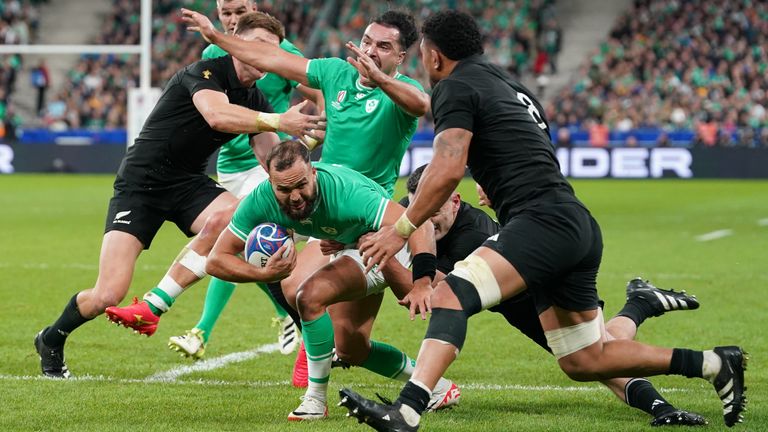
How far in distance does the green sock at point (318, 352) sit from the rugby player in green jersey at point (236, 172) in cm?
180

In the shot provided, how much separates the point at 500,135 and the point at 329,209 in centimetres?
109

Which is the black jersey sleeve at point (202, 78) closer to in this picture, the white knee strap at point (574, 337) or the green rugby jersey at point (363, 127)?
the green rugby jersey at point (363, 127)

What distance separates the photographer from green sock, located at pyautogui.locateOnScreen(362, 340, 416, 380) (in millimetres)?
6980

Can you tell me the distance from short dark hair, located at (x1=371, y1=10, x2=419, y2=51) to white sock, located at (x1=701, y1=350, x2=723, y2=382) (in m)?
2.61

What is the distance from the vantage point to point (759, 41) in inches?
1348

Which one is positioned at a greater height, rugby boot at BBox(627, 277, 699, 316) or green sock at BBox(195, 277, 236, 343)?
rugby boot at BBox(627, 277, 699, 316)

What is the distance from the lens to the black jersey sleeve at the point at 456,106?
5621mm

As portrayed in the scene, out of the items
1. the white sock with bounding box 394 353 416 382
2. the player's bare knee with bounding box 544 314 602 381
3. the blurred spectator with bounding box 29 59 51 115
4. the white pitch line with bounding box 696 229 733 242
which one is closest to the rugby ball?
the white sock with bounding box 394 353 416 382

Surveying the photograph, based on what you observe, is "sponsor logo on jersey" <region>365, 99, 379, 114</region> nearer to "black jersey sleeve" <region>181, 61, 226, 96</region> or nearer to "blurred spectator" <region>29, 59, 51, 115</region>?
"black jersey sleeve" <region>181, 61, 226, 96</region>

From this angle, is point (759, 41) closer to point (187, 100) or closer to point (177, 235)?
point (177, 235)

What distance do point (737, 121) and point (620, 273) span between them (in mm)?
19427

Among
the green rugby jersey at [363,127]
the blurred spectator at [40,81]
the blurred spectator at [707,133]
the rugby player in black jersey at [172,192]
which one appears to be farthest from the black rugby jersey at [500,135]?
the blurred spectator at [40,81]

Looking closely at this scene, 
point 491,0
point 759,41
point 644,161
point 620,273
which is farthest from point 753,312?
point 491,0

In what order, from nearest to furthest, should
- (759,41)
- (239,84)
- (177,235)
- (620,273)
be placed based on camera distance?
(239,84) → (620,273) → (177,235) → (759,41)
